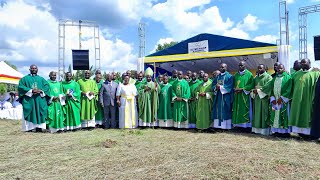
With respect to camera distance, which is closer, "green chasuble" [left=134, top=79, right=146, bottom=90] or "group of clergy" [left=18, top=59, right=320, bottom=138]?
"group of clergy" [left=18, top=59, right=320, bottom=138]

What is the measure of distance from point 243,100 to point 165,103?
2.54 meters

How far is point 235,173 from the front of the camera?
4754mm

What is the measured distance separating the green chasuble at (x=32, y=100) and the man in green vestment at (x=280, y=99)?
6.44m

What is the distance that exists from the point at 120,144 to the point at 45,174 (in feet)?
8.12

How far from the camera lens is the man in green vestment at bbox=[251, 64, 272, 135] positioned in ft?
28.1

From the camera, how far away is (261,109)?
8633 mm

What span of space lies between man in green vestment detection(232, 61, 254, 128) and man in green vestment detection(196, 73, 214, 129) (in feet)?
2.51

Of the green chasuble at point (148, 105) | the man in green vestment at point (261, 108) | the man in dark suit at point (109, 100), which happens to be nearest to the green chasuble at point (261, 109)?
the man in green vestment at point (261, 108)

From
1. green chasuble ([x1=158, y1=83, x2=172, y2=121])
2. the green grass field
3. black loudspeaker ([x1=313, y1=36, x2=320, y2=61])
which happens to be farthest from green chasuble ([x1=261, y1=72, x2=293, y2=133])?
black loudspeaker ([x1=313, y1=36, x2=320, y2=61])

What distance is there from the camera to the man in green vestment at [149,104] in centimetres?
1040

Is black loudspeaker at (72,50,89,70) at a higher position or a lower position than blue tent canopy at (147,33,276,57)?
lower

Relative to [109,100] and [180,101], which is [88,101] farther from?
[180,101]

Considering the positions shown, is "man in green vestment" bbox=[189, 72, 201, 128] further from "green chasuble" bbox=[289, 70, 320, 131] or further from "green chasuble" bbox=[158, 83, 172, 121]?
"green chasuble" bbox=[289, 70, 320, 131]

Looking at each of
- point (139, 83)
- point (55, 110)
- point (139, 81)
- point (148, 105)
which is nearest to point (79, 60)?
point (139, 81)
